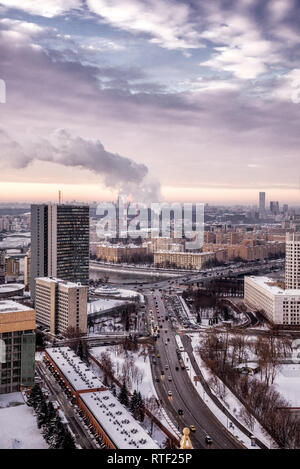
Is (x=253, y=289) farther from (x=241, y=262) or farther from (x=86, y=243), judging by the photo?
(x=241, y=262)

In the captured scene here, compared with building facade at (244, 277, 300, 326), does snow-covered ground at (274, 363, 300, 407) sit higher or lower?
lower

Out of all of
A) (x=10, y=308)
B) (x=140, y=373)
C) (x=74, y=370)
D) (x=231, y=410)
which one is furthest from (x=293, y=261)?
(x=10, y=308)

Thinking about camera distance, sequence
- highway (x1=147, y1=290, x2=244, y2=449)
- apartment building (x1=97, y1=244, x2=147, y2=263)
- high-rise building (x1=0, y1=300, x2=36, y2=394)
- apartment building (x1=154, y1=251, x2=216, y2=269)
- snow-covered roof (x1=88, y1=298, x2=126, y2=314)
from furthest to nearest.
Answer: apartment building (x1=97, y1=244, x2=147, y2=263)
apartment building (x1=154, y1=251, x2=216, y2=269)
snow-covered roof (x1=88, y1=298, x2=126, y2=314)
high-rise building (x1=0, y1=300, x2=36, y2=394)
highway (x1=147, y1=290, x2=244, y2=449)

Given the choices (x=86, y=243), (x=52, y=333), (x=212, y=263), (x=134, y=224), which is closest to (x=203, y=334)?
(x=52, y=333)

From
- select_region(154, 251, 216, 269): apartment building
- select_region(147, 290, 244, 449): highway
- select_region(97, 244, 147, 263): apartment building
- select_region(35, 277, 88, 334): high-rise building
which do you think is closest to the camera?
select_region(147, 290, 244, 449): highway

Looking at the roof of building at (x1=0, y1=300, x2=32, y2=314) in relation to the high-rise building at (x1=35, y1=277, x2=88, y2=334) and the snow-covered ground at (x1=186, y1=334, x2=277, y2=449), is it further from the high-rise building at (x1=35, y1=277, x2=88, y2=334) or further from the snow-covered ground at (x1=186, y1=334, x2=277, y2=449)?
the high-rise building at (x1=35, y1=277, x2=88, y2=334)

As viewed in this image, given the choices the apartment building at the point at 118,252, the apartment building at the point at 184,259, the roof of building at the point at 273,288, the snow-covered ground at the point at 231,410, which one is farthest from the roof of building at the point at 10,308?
the apartment building at the point at 118,252

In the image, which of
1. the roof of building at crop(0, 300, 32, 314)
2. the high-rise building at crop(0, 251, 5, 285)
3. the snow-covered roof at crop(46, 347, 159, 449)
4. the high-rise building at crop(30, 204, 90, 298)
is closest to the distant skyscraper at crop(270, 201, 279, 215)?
the high-rise building at crop(0, 251, 5, 285)
